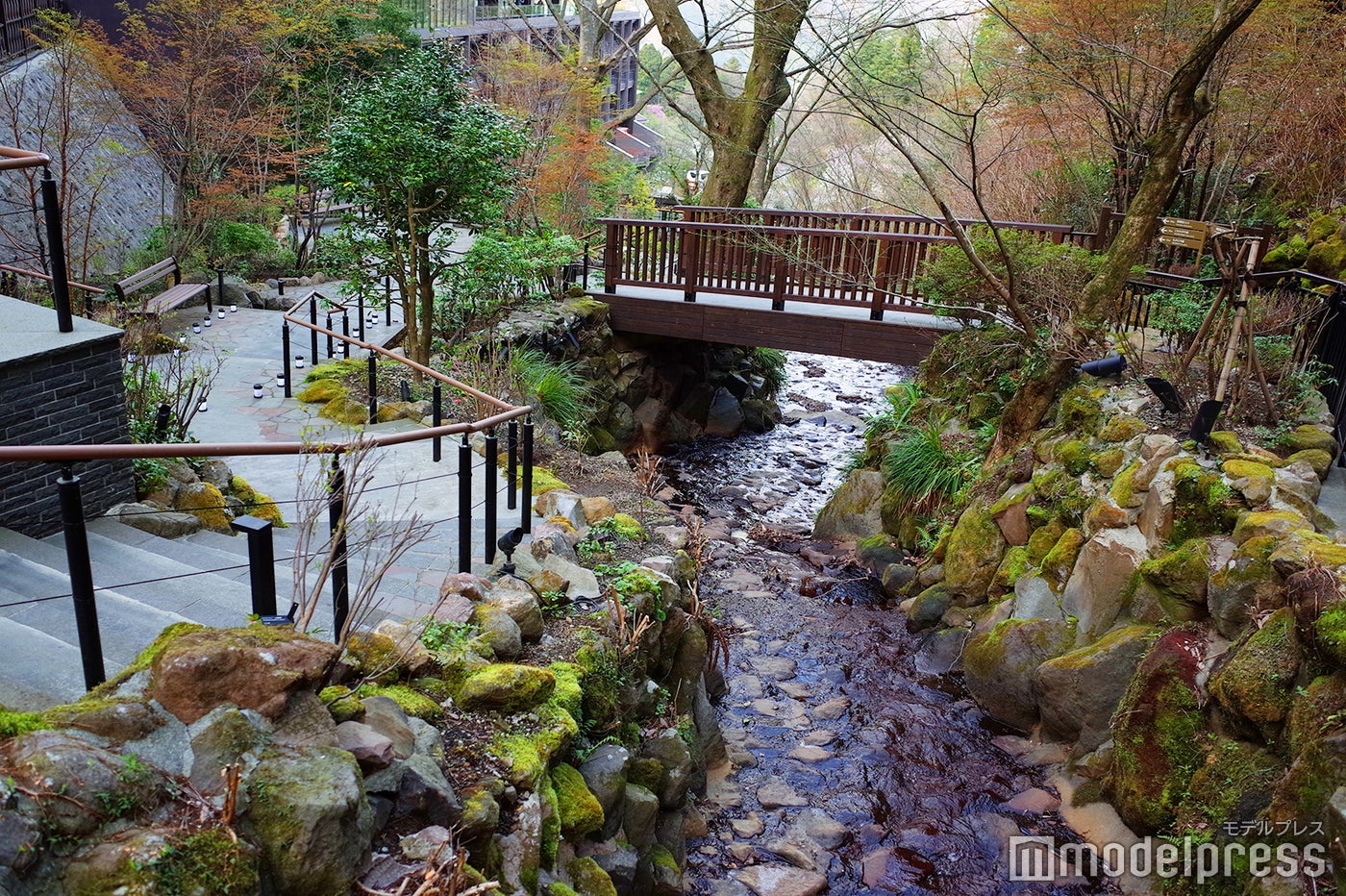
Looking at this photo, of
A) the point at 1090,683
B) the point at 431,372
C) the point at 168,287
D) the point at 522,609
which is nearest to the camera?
the point at 522,609

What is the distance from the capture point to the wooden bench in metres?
10.1

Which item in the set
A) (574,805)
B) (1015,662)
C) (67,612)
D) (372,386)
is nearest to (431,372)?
(372,386)

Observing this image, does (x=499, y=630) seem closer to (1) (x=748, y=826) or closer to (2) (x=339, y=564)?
(2) (x=339, y=564)

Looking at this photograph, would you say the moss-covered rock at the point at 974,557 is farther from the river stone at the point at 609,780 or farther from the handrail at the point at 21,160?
the handrail at the point at 21,160

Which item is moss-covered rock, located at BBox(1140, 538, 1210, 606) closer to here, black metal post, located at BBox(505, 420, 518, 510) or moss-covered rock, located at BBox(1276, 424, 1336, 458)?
moss-covered rock, located at BBox(1276, 424, 1336, 458)

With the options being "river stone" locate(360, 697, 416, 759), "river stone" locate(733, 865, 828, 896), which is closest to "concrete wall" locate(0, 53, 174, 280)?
"river stone" locate(360, 697, 416, 759)

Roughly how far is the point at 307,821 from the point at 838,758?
4.19m

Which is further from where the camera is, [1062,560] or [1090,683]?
[1062,560]

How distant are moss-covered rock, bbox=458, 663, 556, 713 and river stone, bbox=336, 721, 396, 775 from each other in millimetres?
794

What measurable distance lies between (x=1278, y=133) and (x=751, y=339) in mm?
6125

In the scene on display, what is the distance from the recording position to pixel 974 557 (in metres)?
7.37

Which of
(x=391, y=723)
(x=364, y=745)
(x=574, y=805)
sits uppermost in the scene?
(x=364, y=745)

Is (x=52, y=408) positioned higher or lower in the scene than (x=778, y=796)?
higher

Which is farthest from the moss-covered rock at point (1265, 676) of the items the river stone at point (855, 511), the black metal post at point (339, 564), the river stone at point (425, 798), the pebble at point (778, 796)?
the river stone at point (855, 511)
